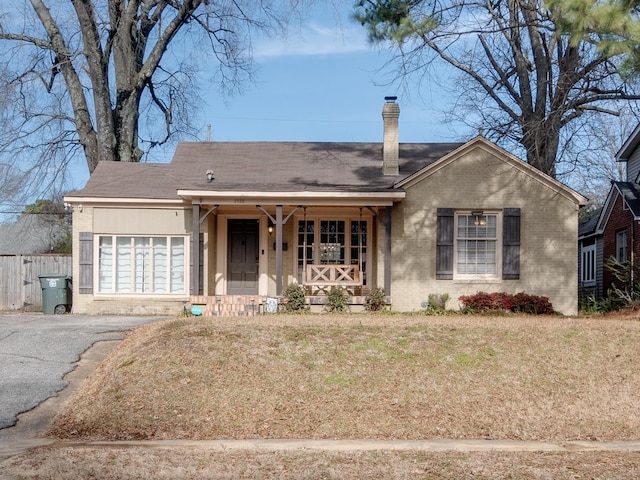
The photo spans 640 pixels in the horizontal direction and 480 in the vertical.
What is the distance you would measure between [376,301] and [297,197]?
3.13m

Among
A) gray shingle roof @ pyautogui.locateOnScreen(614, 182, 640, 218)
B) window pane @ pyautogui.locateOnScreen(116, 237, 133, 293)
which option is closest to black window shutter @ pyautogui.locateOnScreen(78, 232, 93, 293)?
window pane @ pyautogui.locateOnScreen(116, 237, 133, 293)

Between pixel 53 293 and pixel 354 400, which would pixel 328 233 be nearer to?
pixel 53 293

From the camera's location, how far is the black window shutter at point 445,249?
60.8 feet

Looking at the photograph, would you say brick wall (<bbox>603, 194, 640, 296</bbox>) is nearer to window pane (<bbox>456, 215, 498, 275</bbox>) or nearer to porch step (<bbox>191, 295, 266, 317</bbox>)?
window pane (<bbox>456, 215, 498, 275</bbox>)

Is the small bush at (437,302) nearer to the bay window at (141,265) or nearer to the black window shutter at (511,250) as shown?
the black window shutter at (511,250)

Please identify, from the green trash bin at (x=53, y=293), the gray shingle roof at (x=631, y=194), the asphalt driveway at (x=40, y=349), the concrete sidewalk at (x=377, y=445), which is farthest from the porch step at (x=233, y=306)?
the gray shingle roof at (x=631, y=194)

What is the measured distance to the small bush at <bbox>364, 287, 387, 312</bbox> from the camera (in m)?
18.1

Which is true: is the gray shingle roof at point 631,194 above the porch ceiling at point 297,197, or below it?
above

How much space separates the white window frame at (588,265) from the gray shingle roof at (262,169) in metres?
8.34

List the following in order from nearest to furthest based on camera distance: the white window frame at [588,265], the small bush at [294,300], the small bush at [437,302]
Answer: the small bush at [294,300], the small bush at [437,302], the white window frame at [588,265]

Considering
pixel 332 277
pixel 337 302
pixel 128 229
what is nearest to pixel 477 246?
pixel 332 277

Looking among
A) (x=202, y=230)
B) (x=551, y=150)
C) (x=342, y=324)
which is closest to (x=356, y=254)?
(x=202, y=230)

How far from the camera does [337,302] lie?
707 inches

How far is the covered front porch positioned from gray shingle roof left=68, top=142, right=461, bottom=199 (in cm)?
66
